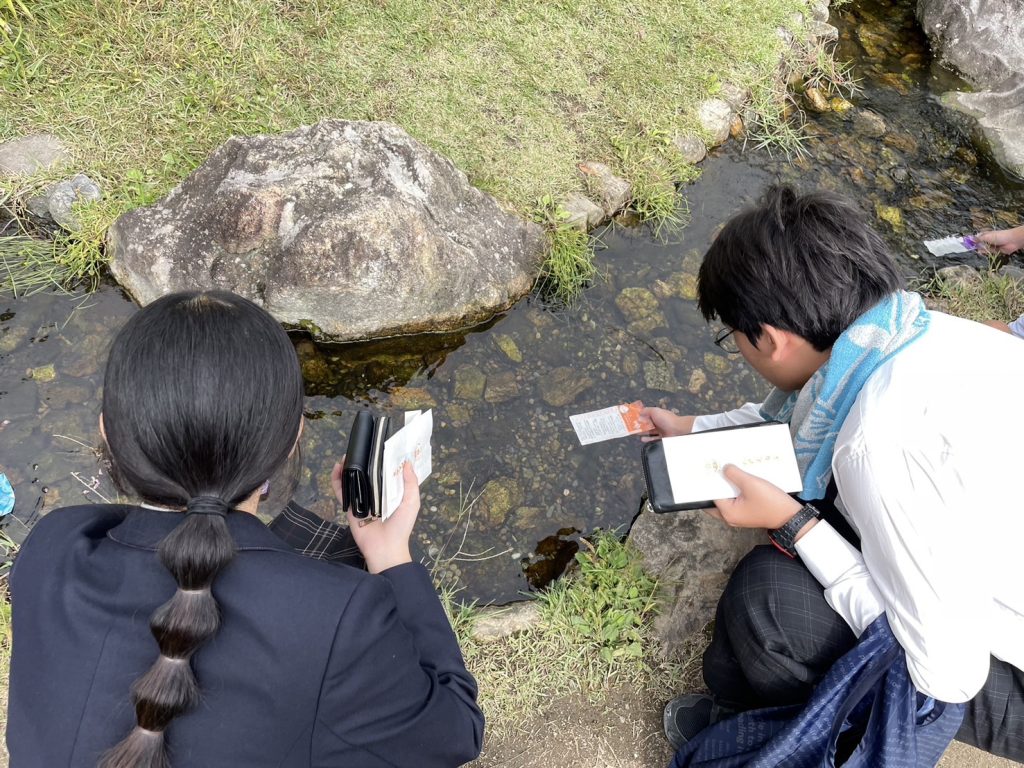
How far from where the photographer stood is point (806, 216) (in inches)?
77.4

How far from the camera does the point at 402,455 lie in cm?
206

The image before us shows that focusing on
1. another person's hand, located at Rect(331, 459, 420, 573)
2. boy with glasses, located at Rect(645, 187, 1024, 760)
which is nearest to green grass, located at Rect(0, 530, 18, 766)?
another person's hand, located at Rect(331, 459, 420, 573)

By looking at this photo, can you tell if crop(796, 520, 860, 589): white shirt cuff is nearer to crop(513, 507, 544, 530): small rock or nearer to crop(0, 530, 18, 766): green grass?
crop(513, 507, 544, 530): small rock

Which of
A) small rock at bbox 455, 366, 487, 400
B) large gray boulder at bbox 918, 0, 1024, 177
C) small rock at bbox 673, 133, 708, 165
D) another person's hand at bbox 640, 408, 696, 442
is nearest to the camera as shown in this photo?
another person's hand at bbox 640, 408, 696, 442

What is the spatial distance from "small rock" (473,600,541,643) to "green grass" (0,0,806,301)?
204 cm

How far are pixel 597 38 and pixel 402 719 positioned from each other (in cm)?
408

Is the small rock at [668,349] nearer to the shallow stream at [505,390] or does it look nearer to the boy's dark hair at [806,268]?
the shallow stream at [505,390]

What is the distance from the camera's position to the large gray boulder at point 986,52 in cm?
459

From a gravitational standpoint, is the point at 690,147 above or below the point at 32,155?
above

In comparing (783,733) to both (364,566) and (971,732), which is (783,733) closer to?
(971,732)

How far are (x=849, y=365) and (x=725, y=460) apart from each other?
0.48 meters

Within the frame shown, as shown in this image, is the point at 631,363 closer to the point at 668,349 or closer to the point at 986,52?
the point at 668,349

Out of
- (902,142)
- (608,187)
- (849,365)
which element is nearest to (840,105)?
(902,142)

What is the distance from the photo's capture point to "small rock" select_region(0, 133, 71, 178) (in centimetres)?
329
